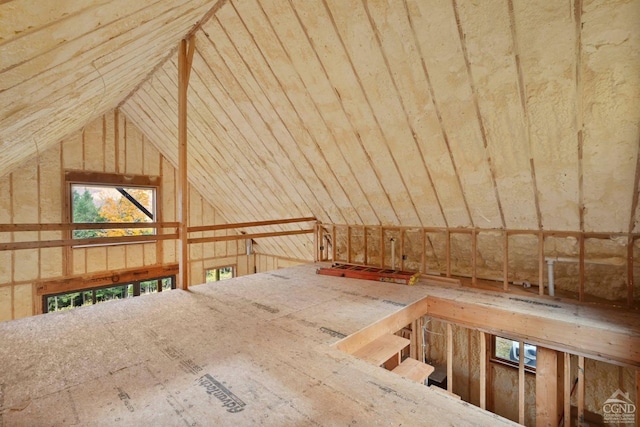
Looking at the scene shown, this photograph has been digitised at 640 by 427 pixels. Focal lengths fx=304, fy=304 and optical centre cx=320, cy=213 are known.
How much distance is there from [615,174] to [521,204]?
86 cm

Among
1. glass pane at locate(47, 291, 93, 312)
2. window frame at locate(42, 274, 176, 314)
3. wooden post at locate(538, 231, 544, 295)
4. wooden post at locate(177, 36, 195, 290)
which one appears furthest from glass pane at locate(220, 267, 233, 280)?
wooden post at locate(538, 231, 544, 295)

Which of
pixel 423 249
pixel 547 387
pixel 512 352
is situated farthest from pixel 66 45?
pixel 512 352

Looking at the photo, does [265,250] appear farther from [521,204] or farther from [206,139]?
[521,204]

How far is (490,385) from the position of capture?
540 cm

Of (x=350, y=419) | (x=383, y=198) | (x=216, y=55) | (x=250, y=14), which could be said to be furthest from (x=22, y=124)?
(x=383, y=198)

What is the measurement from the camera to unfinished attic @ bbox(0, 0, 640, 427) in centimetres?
194

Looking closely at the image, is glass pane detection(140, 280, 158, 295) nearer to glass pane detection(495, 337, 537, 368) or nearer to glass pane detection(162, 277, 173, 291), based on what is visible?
glass pane detection(162, 277, 173, 291)

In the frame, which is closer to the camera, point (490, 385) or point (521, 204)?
point (521, 204)

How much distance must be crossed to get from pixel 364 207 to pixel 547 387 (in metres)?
3.17

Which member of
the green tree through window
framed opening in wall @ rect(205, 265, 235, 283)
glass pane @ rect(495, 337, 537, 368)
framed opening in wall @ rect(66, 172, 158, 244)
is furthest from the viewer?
framed opening in wall @ rect(205, 265, 235, 283)

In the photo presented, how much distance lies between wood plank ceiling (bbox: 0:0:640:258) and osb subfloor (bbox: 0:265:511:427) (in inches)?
74.4

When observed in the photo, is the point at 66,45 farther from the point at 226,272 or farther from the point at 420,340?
the point at 226,272

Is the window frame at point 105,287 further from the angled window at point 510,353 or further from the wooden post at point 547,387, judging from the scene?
the angled window at point 510,353

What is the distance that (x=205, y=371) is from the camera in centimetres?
212
